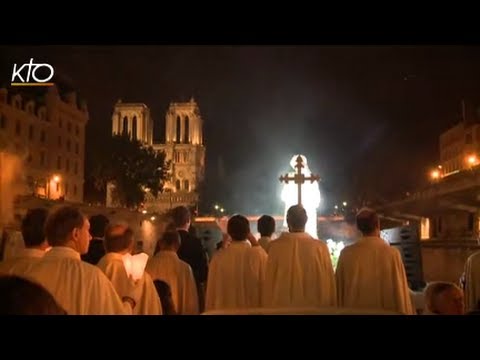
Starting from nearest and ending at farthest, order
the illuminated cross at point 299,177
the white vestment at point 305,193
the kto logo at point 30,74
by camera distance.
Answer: the kto logo at point 30,74 → the illuminated cross at point 299,177 → the white vestment at point 305,193

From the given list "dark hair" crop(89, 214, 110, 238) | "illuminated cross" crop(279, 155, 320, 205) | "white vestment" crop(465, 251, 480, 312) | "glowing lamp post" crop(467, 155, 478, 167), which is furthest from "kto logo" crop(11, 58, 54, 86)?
"glowing lamp post" crop(467, 155, 478, 167)

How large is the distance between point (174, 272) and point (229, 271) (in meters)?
0.61

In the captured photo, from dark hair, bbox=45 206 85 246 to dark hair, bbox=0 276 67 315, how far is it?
6.06ft

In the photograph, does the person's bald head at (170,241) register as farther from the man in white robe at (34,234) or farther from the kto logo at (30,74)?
the kto logo at (30,74)

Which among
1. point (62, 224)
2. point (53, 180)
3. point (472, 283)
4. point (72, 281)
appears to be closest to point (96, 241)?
point (62, 224)

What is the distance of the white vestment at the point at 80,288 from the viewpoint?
3766 mm

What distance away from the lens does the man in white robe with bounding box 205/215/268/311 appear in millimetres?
6430

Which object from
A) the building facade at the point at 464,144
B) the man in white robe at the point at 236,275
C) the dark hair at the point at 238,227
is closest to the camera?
the dark hair at the point at 238,227

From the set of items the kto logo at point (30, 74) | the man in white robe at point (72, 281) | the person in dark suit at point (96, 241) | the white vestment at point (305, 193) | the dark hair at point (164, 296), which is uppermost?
the kto logo at point (30, 74)

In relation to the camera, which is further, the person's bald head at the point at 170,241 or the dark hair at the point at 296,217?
the person's bald head at the point at 170,241

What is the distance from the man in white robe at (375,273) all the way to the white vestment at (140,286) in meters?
1.98

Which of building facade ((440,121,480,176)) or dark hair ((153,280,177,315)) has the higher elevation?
building facade ((440,121,480,176))

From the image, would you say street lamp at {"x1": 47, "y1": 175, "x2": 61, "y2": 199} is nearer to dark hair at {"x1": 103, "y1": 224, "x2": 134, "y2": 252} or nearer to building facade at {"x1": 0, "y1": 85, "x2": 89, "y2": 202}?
building facade at {"x1": 0, "y1": 85, "x2": 89, "y2": 202}

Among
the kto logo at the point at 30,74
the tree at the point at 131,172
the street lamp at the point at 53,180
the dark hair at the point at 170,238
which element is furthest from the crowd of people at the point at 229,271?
the tree at the point at 131,172
